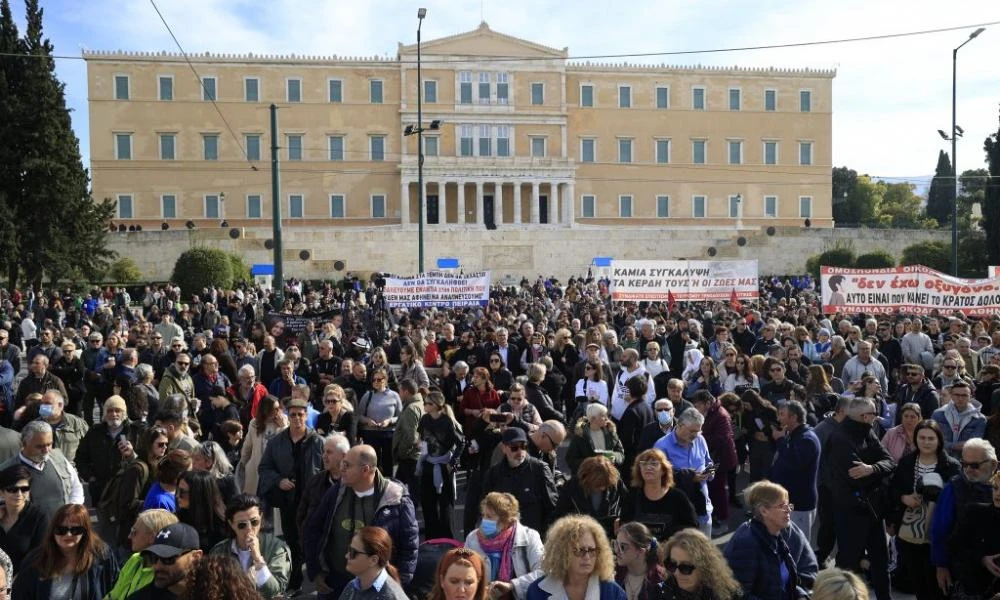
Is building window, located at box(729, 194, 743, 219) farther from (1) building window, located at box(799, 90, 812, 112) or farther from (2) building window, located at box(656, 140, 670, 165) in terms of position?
(1) building window, located at box(799, 90, 812, 112)

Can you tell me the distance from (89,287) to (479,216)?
83.7 ft

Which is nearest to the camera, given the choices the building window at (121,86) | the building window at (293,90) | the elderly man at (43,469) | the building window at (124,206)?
the elderly man at (43,469)

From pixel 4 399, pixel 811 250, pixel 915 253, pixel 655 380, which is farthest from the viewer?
pixel 811 250

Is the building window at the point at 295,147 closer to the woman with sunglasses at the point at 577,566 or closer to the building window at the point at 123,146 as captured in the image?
the building window at the point at 123,146

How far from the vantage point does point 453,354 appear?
11883 mm

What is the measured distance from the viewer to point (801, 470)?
6094 mm

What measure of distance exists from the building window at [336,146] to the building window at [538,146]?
11219 mm

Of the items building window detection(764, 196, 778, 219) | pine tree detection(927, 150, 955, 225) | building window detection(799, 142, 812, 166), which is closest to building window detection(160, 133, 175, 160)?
building window detection(764, 196, 778, 219)

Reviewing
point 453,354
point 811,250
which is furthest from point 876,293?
point 811,250

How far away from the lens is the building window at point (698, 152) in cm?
5703

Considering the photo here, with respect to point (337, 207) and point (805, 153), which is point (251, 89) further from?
point (805, 153)

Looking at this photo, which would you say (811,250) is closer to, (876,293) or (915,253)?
(915,253)

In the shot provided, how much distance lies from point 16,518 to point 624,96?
5361cm

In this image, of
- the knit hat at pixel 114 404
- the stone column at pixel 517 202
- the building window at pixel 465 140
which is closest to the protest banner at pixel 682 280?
the knit hat at pixel 114 404
